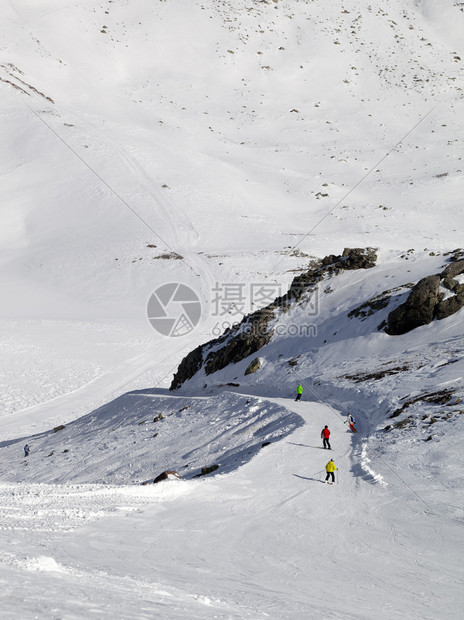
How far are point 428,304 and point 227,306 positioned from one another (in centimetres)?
2668

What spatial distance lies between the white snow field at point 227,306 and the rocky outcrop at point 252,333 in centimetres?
95

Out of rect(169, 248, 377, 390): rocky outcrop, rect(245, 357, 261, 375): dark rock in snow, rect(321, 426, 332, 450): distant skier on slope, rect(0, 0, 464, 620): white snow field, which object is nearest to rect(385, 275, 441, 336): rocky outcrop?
rect(0, 0, 464, 620): white snow field

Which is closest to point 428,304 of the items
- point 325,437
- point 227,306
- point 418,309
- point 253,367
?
point 418,309

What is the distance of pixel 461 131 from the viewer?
8388 centimetres

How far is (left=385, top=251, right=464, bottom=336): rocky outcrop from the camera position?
24.9 metres

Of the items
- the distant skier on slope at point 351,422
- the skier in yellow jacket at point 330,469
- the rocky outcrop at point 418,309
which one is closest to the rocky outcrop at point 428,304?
the rocky outcrop at point 418,309

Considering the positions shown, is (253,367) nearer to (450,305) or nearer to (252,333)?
(252,333)

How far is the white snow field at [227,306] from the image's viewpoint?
9.02 m

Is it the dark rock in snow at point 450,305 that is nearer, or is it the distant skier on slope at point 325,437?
the distant skier on slope at point 325,437

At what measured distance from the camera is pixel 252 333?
105ft

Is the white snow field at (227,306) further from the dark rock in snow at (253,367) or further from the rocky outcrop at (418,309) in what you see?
the rocky outcrop at (418,309)

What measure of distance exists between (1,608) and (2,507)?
6.21 m

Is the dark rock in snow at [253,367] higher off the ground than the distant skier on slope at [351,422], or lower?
higher

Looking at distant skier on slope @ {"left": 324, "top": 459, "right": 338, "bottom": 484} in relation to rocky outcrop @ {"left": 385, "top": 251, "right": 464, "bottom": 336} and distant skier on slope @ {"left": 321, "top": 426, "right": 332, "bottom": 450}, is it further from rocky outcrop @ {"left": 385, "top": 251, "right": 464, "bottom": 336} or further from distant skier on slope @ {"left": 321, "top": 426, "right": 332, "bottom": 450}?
rocky outcrop @ {"left": 385, "top": 251, "right": 464, "bottom": 336}
